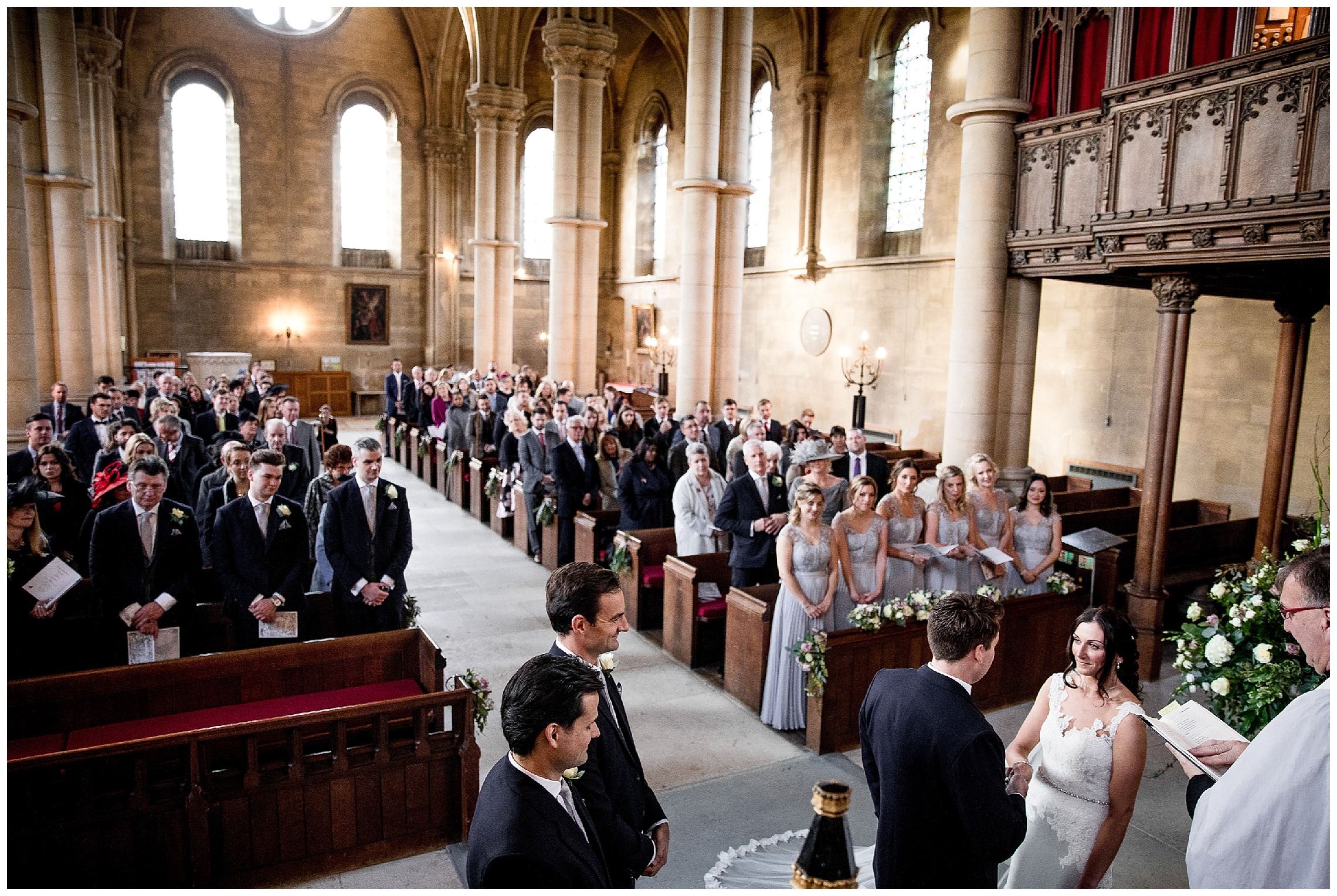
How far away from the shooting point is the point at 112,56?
20969 millimetres

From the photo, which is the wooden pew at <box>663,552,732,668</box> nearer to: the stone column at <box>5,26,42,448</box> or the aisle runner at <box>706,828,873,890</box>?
the aisle runner at <box>706,828,873,890</box>

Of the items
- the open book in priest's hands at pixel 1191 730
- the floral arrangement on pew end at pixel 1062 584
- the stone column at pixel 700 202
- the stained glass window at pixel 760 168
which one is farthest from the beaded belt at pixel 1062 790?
the stained glass window at pixel 760 168

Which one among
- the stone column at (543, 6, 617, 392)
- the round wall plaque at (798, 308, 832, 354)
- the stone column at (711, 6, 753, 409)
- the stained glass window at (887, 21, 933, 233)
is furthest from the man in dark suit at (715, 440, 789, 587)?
the round wall plaque at (798, 308, 832, 354)

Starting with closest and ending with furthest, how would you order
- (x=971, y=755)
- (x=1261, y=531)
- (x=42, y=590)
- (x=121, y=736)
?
(x=971, y=755) → (x=121, y=736) → (x=42, y=590) → (x=1261, y=531)

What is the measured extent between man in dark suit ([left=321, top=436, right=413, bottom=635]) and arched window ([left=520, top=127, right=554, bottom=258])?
2380 centimetres

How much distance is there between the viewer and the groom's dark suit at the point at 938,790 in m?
Answer: 2.95

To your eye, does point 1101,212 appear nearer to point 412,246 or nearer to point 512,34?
point 512,34

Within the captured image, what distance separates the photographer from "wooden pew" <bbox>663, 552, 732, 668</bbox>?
740cm

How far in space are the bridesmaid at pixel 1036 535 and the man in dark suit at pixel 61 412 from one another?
10739 millimetres

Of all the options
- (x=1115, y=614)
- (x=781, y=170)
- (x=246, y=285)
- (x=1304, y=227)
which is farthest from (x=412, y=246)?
(x=1115, y=614)

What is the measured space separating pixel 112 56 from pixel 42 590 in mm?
21316

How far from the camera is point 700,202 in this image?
45.6 ft

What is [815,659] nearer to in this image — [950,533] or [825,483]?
[950,533]

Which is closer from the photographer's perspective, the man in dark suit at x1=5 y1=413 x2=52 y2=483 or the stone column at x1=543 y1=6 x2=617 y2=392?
the man in dark suit at x1=5 y1=413 x2=52 y2=483
